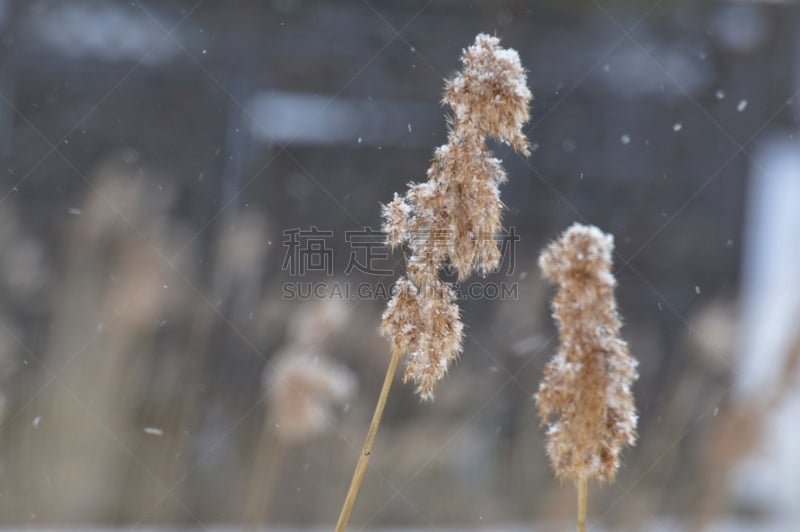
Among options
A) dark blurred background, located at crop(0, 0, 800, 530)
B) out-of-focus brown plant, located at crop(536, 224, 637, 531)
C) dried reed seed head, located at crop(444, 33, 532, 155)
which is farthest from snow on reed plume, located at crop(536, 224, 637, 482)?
dark blurred background, located at crop(0, 0, 800, 530)

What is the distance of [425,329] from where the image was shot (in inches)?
22.5

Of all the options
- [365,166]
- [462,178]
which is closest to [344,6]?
[365,166]

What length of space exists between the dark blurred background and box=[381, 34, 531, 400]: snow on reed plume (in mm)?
1893

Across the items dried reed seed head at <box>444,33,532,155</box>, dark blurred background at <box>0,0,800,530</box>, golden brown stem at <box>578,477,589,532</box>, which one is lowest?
golden brown stem at <box>578,477,589,532</box>

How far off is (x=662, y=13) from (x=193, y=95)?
2368mm

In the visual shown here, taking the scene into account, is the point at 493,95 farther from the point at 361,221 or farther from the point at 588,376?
the point at 361,221

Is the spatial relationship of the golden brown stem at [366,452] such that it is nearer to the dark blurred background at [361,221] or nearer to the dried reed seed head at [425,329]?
the dried reed seed head at [425,329]

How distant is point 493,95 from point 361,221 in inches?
135

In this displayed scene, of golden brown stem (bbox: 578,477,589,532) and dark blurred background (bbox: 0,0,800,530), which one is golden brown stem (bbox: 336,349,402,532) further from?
dark blurred background (bbox: 0,0,800,530)

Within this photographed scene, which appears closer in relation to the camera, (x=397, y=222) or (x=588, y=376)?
(x=588, y=376)

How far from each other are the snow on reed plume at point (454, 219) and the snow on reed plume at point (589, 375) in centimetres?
8

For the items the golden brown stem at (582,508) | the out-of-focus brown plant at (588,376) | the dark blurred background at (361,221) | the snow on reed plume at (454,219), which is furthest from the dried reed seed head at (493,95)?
the dark blurred background at (361,221)

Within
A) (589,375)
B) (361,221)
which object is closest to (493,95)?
(589,375)

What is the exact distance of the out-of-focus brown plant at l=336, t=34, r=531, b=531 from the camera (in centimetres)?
57
